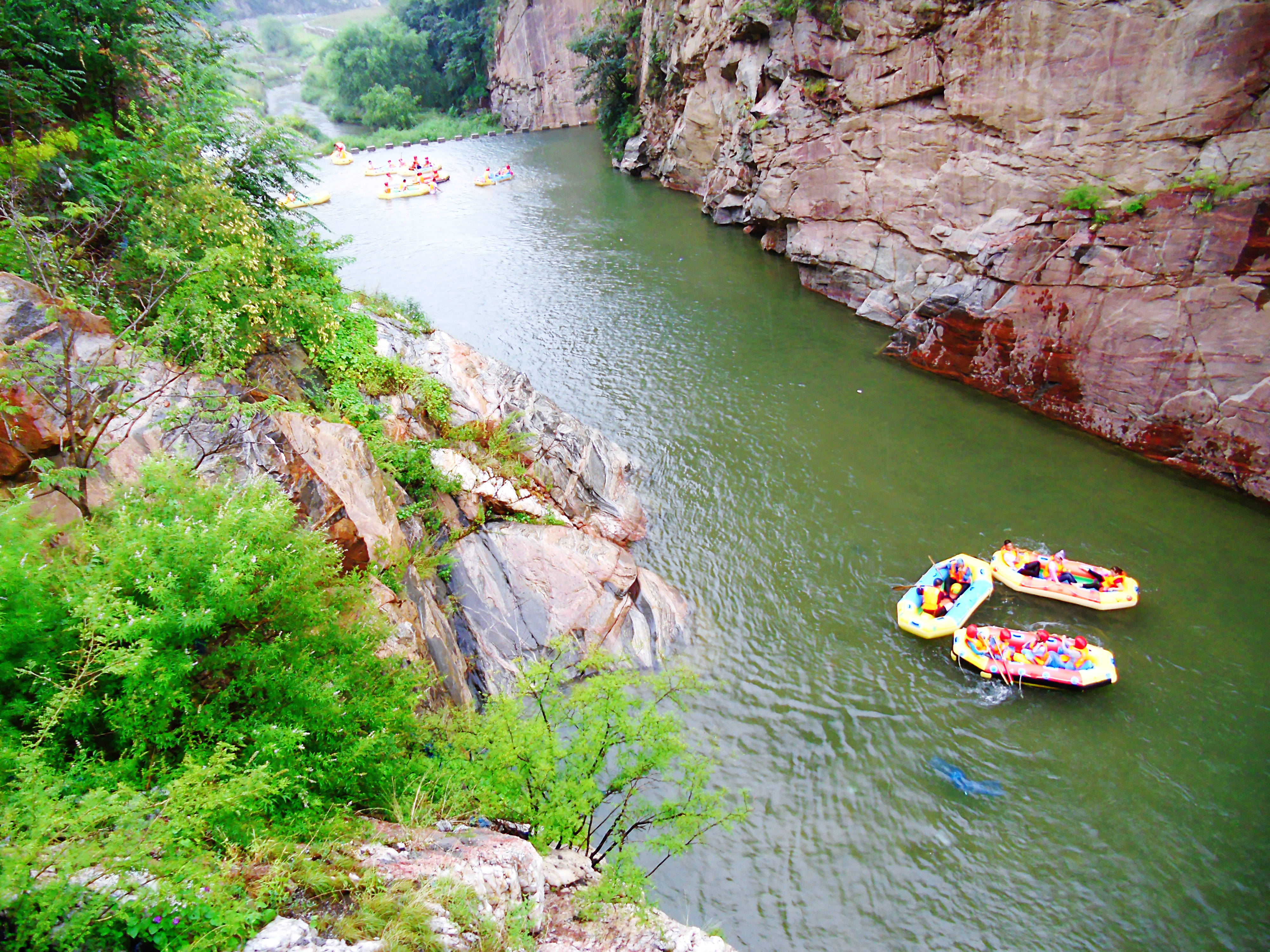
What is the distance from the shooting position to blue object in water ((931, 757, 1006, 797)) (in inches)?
392

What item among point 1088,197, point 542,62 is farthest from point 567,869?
point 542,62

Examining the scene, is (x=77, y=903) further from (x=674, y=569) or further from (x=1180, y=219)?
(x=1180, y=219)

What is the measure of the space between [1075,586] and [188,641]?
14.3 metres

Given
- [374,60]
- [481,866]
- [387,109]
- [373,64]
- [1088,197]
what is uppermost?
[374,60]

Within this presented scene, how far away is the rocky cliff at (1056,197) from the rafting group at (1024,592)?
19.0 feet

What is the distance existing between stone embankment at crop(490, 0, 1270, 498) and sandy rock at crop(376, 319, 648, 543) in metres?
11.2

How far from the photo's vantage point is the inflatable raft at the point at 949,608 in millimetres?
12195

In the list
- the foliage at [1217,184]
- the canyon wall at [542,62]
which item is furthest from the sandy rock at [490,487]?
the canyon wall at [542,62]

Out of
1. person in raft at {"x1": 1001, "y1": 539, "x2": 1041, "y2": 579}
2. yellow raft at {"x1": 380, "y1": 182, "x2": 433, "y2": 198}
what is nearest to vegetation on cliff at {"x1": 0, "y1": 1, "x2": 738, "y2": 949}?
person in raft at {"x1": 1001, "y1": 539, "x2": 1041, "y2": 579}

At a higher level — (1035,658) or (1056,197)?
(1056,197)

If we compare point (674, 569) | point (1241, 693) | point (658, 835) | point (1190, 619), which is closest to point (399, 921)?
point (658, 835)

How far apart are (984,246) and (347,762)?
69.6 feet

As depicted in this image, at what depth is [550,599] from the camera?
12414 millimetres

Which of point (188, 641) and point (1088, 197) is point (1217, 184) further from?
point (188, 641)
